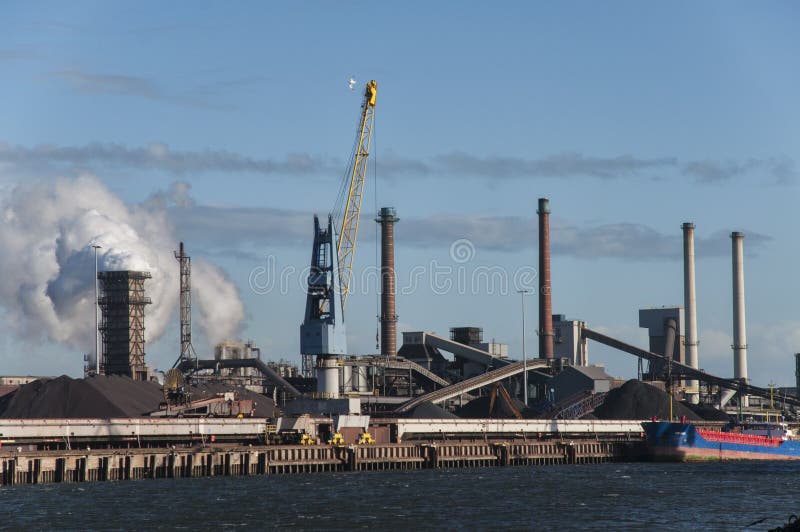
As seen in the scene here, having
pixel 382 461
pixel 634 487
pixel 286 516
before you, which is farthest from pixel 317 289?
pixel 286 516

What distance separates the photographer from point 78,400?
158 metres

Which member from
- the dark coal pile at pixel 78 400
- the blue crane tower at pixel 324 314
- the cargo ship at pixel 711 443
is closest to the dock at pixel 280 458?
the cargo ship at pixel 711 443

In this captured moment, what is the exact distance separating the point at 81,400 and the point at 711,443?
237ft

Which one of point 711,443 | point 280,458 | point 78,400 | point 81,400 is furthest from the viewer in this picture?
point 711,443

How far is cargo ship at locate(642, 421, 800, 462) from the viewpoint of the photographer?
521ft

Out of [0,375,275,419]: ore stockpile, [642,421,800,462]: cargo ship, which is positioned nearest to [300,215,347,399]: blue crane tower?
[0,375,275,419]: ore stockpile

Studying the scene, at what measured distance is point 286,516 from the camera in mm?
87250

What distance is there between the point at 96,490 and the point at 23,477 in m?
8.72

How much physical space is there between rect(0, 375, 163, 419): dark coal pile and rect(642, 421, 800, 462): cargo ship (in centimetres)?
5884

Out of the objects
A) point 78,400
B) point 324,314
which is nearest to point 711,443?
point 324,314

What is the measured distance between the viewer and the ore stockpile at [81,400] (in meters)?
156

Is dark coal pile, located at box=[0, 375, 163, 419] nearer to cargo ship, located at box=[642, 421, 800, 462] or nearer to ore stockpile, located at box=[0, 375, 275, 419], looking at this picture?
ore stockpile, located at box=[0, 375, 275, 419]

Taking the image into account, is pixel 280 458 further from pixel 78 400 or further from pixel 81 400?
pixel 78 400

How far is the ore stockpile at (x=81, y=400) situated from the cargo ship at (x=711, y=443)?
46.9 metres
